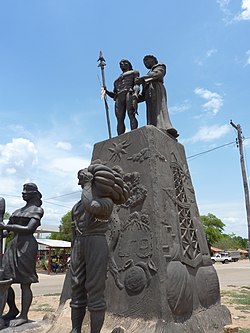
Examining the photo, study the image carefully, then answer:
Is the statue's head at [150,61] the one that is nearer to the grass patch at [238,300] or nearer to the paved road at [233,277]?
the grass patch at [238,300]

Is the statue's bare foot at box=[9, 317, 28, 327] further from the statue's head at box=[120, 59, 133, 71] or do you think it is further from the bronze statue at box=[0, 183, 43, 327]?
the statue's head at box=[120, 59, 133, 71]

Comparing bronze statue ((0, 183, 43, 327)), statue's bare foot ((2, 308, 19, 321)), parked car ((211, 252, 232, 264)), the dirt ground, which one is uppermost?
parked car ((211, 252, 232, 264))

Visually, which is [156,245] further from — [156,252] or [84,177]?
[84,177]

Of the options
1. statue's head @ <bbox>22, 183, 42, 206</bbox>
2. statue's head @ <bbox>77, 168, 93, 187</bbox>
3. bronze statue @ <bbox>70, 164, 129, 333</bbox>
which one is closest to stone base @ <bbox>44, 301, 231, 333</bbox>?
bronze statue @ <bbox>70, 164, 129, 333</bbox>

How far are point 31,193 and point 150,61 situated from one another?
3519mm

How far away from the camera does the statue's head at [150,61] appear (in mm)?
7027

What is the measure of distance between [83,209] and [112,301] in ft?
6.15

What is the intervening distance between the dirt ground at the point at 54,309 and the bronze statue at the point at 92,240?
10.8ft

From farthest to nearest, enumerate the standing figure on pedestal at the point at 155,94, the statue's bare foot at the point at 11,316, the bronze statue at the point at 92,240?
the standing figure on pedestal at the point at 155,94 < the statue's bare foot at the point at 11,316 < the bronze statue at the point at 92,240

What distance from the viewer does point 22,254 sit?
5254 millimetres

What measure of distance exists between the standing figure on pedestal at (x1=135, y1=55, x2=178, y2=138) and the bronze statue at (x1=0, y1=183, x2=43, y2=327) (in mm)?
2885

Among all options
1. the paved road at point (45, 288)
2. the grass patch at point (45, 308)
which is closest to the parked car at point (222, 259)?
the paved road at point (45, 288)

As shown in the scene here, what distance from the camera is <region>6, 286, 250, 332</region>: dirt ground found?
670 centimetres

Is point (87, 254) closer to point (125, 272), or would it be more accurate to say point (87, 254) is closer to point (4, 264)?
point (125, 272)
